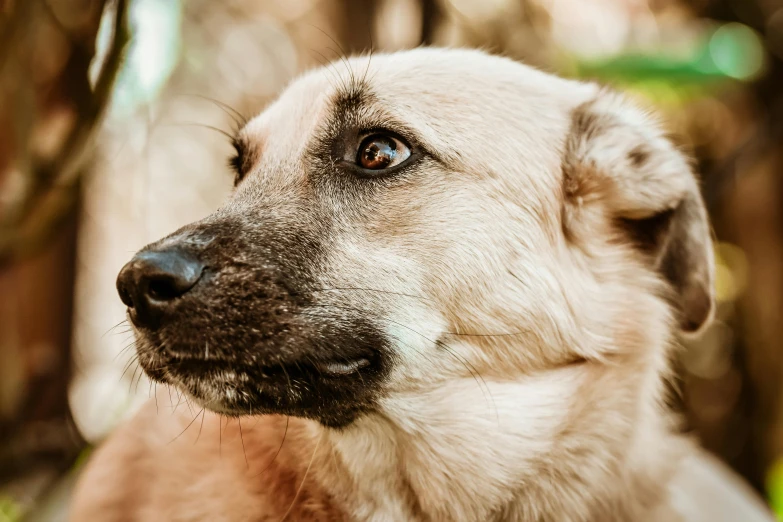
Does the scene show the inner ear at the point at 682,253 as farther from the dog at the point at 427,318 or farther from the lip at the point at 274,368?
A: the lip at the point at 274,368

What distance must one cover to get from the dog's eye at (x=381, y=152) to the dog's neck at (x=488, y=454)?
62 cm

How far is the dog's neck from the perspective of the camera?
1.76 meters

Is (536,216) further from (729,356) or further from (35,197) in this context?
(729,356)

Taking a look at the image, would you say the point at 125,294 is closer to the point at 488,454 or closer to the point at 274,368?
the point at 274,368

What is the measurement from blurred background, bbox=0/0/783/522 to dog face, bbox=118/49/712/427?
0.51 meters

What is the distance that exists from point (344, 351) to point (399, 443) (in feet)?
1.11

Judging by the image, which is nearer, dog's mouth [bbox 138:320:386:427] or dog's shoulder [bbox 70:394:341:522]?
dog's mouth [bbox 138:320:386:427]

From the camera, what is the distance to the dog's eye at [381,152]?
6.12ft

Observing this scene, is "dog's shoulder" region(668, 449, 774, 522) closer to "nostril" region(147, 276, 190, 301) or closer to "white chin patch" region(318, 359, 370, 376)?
"white chin patch" region(318, 359, 370, 376)

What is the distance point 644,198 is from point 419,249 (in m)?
0.72

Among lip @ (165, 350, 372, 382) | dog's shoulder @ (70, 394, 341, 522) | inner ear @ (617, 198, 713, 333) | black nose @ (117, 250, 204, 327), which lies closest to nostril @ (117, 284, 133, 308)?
black nose @ (117, 250, 204, 327)

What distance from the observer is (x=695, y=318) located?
6.83 ft

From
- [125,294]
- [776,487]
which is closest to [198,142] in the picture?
[125,294]

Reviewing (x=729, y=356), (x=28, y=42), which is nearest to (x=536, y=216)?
(x=28, y=42)
